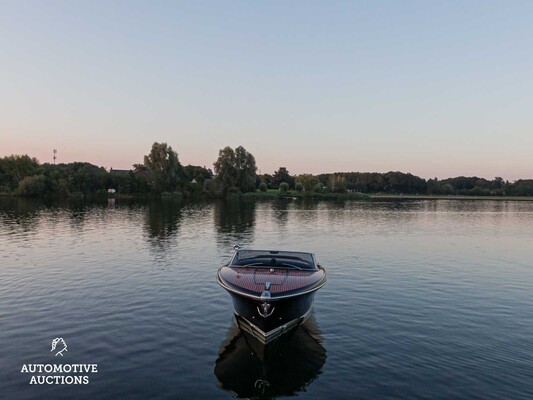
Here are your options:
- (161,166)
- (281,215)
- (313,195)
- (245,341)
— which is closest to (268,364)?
(245,341)

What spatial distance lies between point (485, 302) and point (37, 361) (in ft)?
71.2

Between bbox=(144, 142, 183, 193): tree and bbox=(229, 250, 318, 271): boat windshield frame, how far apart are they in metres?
123

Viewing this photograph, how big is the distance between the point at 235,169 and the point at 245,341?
5261 inches

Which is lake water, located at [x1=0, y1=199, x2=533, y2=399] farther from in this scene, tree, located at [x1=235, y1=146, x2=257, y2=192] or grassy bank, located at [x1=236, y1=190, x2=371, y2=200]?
grassy bank, located at [x1=236, y1=190, x2=371, y2=200]

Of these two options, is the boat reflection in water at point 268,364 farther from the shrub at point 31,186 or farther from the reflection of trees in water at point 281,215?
the shrub at point 31,186

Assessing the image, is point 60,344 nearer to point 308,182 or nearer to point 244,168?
point 244,168

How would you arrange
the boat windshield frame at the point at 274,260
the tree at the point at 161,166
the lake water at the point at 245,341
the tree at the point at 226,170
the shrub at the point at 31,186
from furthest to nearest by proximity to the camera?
the tree at the point at 226,170, the tree at the point at 161,166, the shrub at the point at 31,186, the boat windshield frame at the point at 274,260, the lake water at the point at 245,341

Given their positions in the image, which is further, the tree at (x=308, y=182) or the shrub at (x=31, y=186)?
the tree at (x=308, y=182)

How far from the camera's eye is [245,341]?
15.4 metres

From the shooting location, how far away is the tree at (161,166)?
452 feet

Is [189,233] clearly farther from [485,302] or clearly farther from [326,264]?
[485,302]

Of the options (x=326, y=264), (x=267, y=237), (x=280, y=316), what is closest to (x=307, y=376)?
(x=280, y=316)
